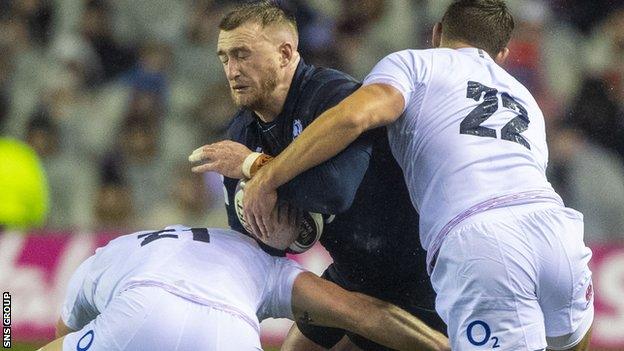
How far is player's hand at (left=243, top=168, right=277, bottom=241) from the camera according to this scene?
4625 mm

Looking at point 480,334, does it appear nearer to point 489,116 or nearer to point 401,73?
point 489,116

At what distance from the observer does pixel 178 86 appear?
1080 cm

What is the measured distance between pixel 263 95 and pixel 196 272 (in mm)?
888

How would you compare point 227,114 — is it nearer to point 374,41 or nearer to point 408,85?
→ point 374,41

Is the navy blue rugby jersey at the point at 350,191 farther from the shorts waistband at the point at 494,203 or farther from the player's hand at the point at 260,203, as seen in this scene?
the shorts waistband at the point at 494,203

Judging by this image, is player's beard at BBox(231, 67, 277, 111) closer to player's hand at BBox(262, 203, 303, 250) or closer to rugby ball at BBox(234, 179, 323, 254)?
rugby ball at BBox(234, 179, 323, 254)

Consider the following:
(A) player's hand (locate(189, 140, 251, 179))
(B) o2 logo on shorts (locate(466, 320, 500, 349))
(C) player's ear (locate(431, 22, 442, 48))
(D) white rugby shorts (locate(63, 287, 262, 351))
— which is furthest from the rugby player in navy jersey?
(B) o2 logo on shorts (locate(466, 320, 500, 349))

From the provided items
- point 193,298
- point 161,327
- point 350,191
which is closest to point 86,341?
point 161,327

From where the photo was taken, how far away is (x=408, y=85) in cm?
462

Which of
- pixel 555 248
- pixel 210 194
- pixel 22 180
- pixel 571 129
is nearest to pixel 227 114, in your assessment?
pixel 210 194

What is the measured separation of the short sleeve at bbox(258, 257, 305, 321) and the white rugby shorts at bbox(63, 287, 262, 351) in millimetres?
310

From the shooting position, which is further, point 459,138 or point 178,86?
point 178,86

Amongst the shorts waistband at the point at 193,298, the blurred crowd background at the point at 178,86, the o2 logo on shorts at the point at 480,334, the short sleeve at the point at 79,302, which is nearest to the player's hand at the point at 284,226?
the shorts waistband at the point at 193,298

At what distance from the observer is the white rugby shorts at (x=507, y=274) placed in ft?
14.1
